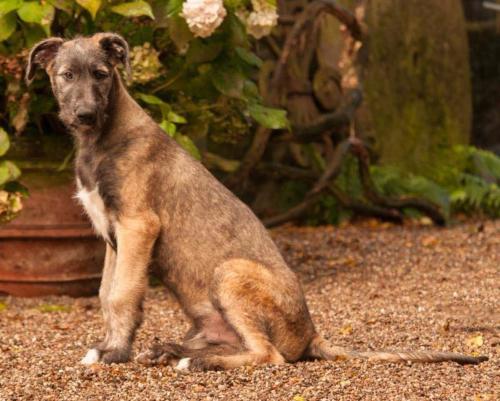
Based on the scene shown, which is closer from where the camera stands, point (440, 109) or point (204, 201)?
point (204, 201)

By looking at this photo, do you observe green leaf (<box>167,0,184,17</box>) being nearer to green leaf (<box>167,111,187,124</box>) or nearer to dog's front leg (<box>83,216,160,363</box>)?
green leaf (<box>167,111,187,124</box>)

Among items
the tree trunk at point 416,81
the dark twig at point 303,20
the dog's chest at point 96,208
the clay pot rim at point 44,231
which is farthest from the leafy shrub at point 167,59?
the tree trunk at point 416,81

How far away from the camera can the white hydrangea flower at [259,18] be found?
6.91 m

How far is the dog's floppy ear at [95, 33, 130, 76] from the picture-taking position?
5.33m

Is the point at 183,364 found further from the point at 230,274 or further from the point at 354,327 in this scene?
the point at 354,327

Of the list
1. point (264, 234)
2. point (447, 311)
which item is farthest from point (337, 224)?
point (264, 234)

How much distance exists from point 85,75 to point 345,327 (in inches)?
88.1

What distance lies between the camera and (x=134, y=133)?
5410 mm

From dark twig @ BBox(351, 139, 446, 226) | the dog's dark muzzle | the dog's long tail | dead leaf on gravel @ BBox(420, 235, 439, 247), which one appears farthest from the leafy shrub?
dark twig @ BBox(351, 139, 446, 226)

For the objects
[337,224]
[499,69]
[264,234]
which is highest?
A: [264,234]

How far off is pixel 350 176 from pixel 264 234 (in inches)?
235

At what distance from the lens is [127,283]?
16.8 feet

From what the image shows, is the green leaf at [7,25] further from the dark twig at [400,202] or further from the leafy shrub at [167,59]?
the dark twig at [400,202]

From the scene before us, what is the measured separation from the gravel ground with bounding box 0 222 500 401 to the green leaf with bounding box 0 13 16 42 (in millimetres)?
Answer: 1796
